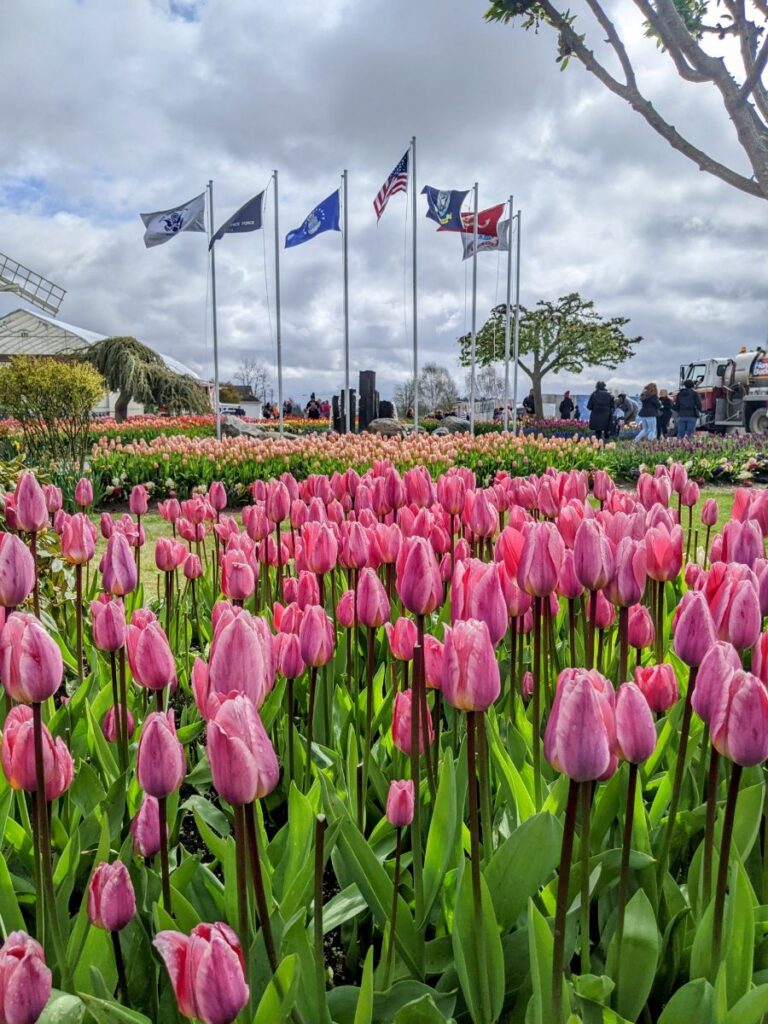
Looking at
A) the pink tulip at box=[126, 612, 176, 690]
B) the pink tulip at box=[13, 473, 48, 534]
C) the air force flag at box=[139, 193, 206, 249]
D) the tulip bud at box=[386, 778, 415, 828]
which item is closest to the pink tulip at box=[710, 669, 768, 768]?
the tulip bud at box=[386, 778, 415, 828]

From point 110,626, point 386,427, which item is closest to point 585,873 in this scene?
point 110,626

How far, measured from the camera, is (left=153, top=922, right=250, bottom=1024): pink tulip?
82 centimetres

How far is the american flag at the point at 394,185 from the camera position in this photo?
2005 cm

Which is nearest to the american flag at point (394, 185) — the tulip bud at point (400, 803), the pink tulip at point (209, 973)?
the tulip bud at point (400, 803)

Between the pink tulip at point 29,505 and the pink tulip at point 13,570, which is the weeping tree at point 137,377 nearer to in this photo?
the pink tulip at point 29,505

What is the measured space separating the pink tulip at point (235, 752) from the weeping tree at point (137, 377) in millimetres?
31944

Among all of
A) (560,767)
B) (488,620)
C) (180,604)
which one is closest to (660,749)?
(488,620)

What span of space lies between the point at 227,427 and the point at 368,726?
74.4ft

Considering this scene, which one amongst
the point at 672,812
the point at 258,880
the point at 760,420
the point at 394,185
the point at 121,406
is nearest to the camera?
the point at 258,880

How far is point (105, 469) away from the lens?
40.0ft

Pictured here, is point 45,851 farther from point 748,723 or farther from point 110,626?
point 748,723

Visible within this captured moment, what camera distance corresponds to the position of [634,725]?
1.12 m

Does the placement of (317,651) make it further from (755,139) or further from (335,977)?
(755,139)

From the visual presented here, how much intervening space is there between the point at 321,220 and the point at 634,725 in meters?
21.9
